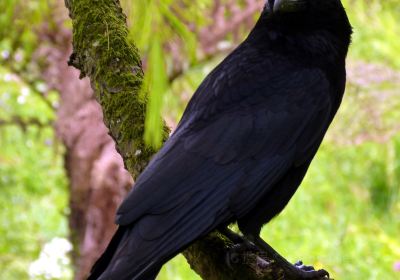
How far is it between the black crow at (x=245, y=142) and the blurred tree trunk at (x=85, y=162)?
1801mm

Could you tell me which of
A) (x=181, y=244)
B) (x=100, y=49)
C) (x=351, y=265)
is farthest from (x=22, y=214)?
(x=181, y=244)

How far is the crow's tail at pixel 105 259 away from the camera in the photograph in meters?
1.85

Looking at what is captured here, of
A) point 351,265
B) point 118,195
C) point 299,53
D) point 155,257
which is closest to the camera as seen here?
point 155,257

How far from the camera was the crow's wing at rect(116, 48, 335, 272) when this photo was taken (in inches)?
73.9

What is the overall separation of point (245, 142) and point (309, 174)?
3.85 m

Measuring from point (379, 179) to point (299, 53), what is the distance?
3547 millimetres

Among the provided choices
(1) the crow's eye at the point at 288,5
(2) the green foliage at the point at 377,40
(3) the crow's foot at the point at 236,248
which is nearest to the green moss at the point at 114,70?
(3) the crow's foot at the point at 236,248

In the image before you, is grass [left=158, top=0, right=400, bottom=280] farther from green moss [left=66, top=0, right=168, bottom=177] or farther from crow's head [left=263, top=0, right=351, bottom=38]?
green moss [left=66, top=0, right=168, bottom=177]

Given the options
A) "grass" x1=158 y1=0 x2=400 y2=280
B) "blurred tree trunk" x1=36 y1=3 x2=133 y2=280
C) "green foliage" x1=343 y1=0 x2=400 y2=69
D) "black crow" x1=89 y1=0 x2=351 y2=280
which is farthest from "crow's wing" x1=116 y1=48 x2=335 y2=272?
"green foliage" x1=343 y1=0 x2=400 y2=69

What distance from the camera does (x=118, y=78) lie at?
7.17 ft

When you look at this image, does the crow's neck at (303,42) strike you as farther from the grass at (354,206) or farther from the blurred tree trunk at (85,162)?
the blurred tree trunk at (85,162)

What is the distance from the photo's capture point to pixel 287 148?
2.16 meters

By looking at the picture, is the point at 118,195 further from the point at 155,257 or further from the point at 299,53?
the point at 155,257

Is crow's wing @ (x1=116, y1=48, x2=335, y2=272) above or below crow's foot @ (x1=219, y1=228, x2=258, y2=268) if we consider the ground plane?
above
